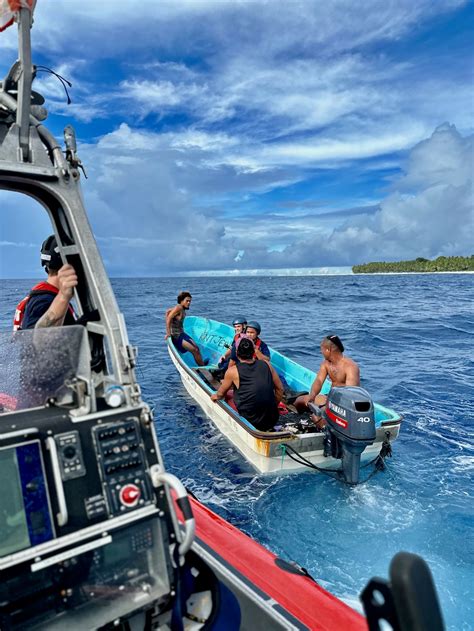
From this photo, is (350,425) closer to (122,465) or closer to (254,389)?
(254,389)

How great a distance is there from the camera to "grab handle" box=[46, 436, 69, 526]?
191 cm

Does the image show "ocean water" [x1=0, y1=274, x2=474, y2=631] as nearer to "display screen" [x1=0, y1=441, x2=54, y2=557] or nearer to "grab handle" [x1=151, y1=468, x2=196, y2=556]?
"grab handle" [x1=151, y1=468, x2=196, y2=556]

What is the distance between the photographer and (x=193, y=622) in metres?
2.42

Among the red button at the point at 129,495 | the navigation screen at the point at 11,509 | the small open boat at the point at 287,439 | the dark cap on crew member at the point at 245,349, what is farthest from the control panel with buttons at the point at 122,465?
the dark cap on crew member at the point at 245,349

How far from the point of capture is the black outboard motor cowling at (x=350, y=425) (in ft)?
17.5

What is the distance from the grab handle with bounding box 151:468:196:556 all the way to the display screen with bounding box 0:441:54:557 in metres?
0.51

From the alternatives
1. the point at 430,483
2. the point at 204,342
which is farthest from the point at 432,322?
the point at 430,483

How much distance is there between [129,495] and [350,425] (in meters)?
3.84

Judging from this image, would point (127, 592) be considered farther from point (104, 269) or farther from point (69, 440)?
point (104, 269)

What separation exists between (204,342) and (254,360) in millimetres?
7127

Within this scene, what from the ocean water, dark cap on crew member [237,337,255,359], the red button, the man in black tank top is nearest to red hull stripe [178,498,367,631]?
the red button

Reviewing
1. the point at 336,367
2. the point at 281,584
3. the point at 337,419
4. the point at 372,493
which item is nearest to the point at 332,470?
the point at 372,493

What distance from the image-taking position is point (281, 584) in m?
2.94

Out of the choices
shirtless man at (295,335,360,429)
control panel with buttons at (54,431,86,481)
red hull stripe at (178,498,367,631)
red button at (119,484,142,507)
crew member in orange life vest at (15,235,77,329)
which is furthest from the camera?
shirtless man at (295,335,360,429)
